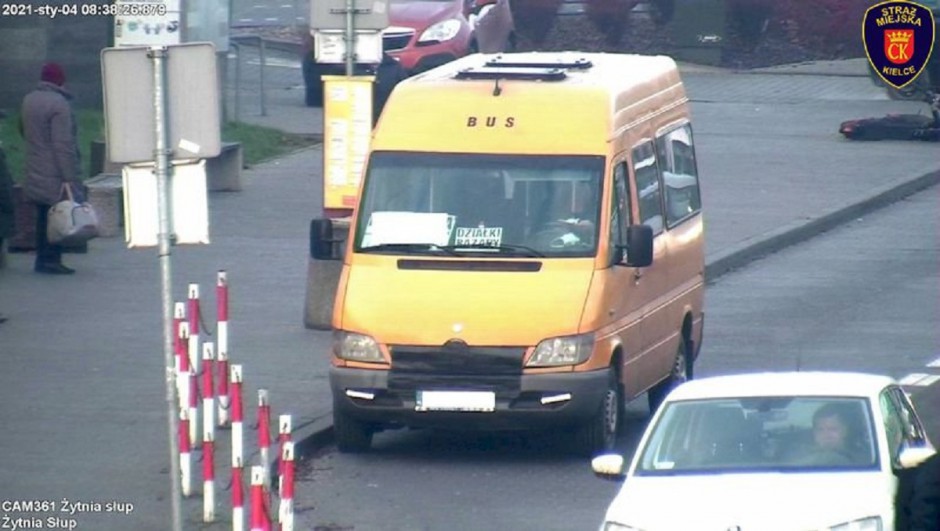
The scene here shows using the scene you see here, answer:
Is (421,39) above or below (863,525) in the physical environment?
below

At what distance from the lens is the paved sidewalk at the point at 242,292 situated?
12.7 m

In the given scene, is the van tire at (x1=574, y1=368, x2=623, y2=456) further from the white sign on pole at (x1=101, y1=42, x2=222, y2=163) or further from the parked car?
the parked car

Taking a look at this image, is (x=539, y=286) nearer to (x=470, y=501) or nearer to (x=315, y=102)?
(x=470, y=501)

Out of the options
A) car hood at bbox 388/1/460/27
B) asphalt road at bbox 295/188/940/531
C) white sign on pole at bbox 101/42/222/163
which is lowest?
asphalt road at bbox 295/188/940/531

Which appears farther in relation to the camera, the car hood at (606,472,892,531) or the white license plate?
the white license plate

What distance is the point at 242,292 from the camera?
64.4 ft

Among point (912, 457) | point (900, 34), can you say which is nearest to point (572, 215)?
point (912, 457)

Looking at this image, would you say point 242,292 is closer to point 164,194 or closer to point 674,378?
point 674,378

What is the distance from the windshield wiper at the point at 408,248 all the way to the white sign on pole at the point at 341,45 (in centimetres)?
473

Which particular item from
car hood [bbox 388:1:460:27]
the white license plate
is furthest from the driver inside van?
car hood [bbox 388:1:460:27]

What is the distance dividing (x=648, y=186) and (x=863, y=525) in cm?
585

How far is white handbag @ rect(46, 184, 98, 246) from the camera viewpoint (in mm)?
19359

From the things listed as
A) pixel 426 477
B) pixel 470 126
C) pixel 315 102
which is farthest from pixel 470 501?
pixel 315 102

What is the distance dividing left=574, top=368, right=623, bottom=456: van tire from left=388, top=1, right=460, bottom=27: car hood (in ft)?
72.4
